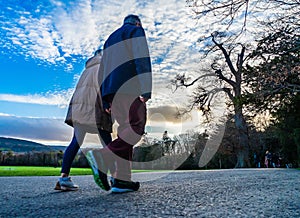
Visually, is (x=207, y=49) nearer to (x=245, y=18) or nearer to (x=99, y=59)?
(x=245, y=18)

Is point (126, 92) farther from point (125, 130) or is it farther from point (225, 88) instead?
point (225, 88)

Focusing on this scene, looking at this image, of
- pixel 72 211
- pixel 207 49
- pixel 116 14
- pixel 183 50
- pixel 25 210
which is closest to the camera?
pixel 72 211

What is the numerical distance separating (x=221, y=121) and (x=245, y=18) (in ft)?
67.9

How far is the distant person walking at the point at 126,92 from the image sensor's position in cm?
A: 332

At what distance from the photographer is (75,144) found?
3.85m

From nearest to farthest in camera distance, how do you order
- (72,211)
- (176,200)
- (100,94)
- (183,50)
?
(72,211)
(176,200)
(100,94)
(183,50)

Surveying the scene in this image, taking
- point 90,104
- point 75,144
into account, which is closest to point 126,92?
point 90,104

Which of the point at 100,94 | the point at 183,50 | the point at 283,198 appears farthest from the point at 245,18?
the point at 183,50

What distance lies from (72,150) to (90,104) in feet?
1.90

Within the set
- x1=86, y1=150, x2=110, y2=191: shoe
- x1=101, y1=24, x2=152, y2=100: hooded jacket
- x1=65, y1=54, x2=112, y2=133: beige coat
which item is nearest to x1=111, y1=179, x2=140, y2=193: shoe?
x1=86, y1=150, x2=110, y2=191: shoe

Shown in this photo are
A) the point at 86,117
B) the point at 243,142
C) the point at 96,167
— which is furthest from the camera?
the point at 243,142

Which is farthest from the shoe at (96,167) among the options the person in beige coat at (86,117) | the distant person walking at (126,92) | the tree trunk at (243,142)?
the tree trunk at (243,142)

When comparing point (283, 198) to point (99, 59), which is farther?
point (99, 59)

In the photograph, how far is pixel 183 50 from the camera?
1585cm
